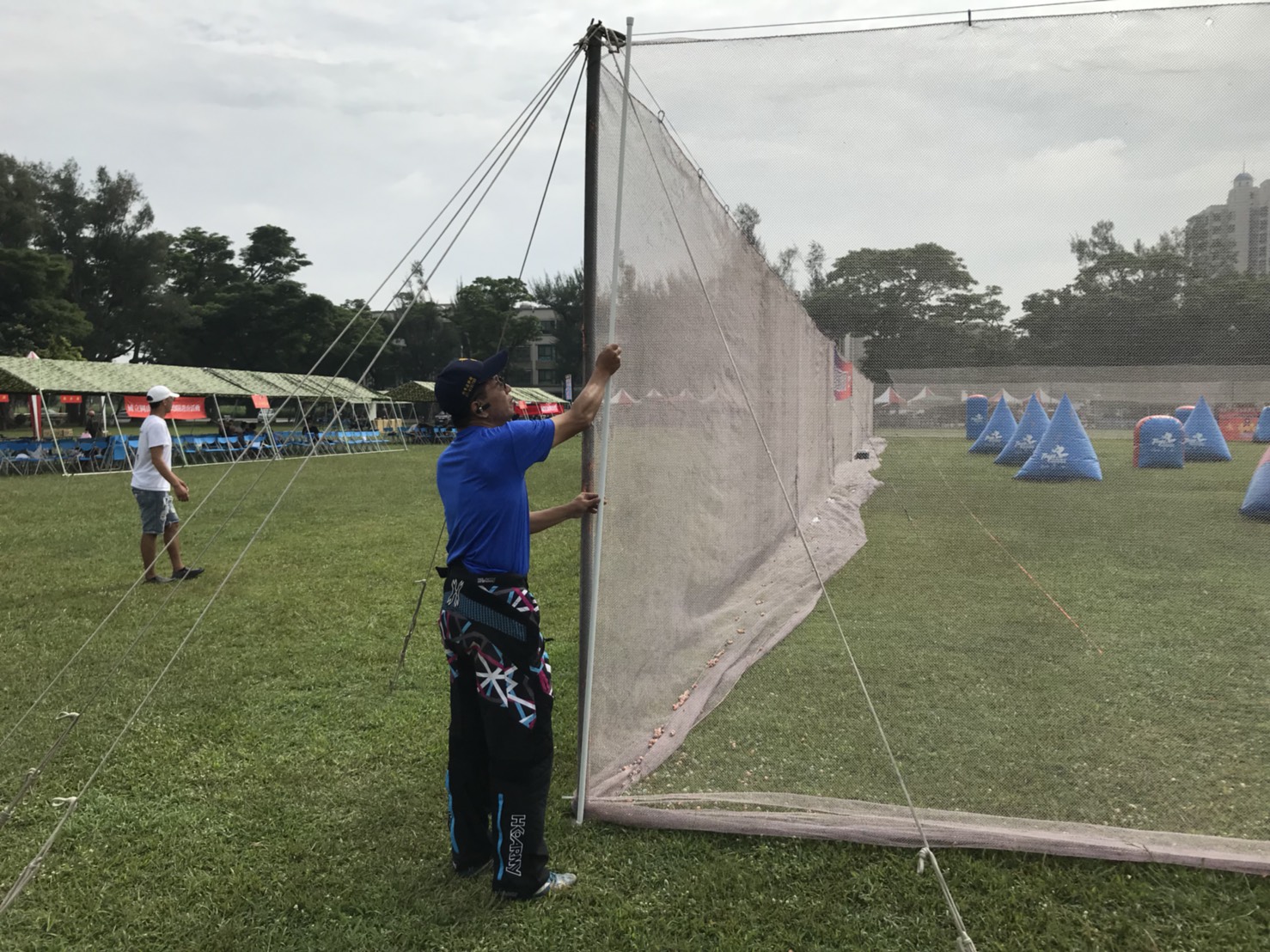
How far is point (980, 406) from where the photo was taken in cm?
310

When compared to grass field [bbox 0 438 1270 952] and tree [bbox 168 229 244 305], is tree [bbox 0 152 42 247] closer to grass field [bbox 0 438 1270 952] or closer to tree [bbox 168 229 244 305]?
tree [bbox 168 229 244 305]

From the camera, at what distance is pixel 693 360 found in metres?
3.27

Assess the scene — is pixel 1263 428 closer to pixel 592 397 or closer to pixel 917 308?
pixel 917 308

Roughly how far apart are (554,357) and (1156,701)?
192 feet

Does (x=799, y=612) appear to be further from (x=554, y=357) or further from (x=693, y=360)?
(x=554, y=357)

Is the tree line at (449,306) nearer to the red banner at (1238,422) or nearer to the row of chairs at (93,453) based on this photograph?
the red banner at (1238,422)

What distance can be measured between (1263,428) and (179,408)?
835 inches

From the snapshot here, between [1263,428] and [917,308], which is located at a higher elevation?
[917,308]

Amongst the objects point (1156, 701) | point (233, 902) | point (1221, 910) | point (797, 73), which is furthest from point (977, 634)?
point (233, 902)

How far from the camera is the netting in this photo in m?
2.67

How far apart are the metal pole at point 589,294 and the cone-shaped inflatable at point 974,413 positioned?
144cm

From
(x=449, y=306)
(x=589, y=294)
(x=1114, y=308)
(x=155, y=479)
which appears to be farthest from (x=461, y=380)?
(x=449, y=306)

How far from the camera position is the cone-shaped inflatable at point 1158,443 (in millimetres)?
2875

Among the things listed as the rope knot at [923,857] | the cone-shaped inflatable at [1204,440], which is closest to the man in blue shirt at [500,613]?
the rope knot at [923,857]
